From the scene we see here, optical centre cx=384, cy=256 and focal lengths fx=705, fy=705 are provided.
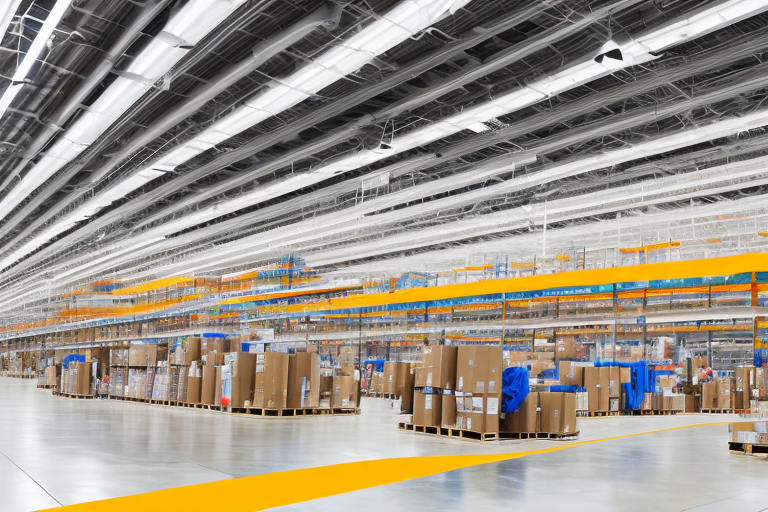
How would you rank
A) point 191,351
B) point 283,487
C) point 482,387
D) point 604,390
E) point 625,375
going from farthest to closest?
point 625,375 < point 604,390 < point 191,351 < point 482,387 < point 283,487

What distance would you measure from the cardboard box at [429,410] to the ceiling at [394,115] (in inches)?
137

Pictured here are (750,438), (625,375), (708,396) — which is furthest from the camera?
(708,396)

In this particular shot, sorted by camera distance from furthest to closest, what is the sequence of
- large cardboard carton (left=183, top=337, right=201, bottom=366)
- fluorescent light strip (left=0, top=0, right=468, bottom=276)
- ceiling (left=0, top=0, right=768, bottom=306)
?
1. large cardboard carton (left=183, top=337, right=201, bottom=366)
2. ceiling (left=0, top=0, right=768, bottom=306)
3. fluorescent light strip (left=0, top=0, right=468, bottom=276)

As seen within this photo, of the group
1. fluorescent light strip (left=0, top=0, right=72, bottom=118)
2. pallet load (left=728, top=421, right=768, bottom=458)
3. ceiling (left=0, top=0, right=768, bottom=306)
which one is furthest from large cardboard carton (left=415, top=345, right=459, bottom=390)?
fluorescent light strip (left=0, top=0, right=72, bottom=118)

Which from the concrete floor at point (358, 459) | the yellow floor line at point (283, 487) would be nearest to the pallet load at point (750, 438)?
the concrete floor at point (358, 459)

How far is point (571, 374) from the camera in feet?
47.6

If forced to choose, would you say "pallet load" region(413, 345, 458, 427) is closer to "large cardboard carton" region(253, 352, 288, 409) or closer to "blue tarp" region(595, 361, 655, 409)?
"large cardboard carton" region(253, 352, 288, 409)

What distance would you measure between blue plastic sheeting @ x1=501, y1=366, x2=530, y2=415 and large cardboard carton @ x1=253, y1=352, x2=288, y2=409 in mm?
4081

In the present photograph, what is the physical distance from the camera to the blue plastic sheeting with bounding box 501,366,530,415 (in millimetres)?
9586

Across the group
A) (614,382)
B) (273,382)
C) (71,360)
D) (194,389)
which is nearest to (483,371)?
(273,382)

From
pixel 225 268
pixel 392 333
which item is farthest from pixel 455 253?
pixel 225 268

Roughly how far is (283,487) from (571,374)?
406 inches

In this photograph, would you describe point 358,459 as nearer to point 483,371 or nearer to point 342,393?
point 483,371

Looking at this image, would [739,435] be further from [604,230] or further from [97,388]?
[97,388]
